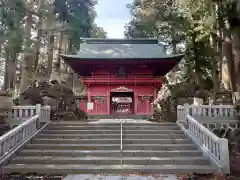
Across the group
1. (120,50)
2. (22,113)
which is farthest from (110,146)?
(120,50)

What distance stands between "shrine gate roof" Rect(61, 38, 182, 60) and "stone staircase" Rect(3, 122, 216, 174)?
9.67 m

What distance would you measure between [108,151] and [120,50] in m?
15.2

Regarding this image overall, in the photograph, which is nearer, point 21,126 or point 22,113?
point 21,126

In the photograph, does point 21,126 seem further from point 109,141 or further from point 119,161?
point 119,161

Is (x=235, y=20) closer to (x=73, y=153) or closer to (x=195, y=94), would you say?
(x=195, y=94)

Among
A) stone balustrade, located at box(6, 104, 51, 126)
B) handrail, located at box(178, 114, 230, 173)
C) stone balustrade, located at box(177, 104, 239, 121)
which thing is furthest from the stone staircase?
stone balustrade, located at box(177, 104, 239, 121)

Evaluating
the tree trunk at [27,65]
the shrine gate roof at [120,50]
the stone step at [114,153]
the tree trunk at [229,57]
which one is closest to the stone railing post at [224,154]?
the stone step at [114,153]

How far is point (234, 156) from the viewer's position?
27.2 feet

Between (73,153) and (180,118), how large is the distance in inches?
179

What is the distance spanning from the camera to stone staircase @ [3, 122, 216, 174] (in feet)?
23.1

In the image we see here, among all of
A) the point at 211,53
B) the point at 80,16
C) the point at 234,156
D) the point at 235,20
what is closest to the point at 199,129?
the point at 234,156

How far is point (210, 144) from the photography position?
300 inches

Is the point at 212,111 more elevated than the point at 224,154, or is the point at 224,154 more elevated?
the point at 212,111

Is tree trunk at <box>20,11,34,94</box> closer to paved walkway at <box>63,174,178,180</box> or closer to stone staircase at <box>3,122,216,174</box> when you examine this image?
stone staircase at <box>3,122,216,174</box>
